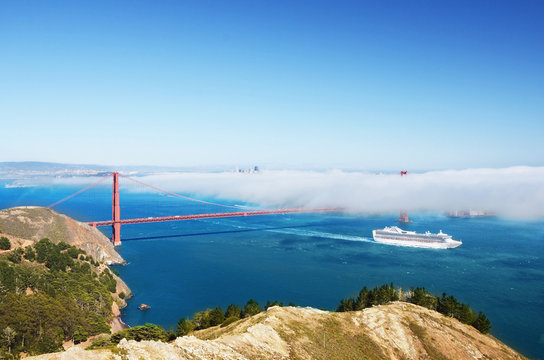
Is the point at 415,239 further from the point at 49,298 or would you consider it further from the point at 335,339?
the point at 49,298

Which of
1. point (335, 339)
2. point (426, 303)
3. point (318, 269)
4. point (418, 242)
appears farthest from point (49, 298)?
point (418, 242)

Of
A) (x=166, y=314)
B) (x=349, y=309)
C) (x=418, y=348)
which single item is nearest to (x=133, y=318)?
(x=166, y=314)

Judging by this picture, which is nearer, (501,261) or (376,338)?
(376,338)

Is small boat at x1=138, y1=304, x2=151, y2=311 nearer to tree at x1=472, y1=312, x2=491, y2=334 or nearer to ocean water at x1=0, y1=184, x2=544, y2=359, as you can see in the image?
ocean water at x1=0, y1=184, x2=544, y2=359

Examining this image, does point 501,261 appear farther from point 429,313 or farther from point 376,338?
point 376,338

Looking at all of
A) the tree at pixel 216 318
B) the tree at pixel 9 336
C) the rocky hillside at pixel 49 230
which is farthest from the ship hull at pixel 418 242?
the tree at pixel 9 336
